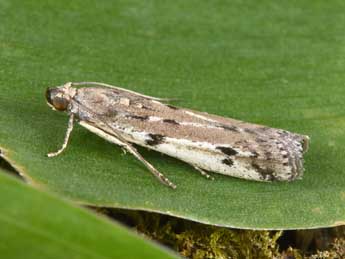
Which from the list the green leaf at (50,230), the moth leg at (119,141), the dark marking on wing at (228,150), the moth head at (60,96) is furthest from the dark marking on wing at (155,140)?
the green leaf at (50,230)

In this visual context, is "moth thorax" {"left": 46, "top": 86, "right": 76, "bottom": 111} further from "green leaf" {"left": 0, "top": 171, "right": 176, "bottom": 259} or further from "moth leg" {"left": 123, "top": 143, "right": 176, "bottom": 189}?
"green leaf" {"left": 0, "top": 171, "right": 176, "bottom": 259}

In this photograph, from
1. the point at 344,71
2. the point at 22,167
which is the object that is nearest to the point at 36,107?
the point at 22,167

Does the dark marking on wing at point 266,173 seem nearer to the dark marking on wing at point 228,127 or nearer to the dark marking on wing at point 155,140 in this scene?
the dark marking on wing at point 228,127

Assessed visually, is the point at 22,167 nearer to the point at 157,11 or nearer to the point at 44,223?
the point at 44,223

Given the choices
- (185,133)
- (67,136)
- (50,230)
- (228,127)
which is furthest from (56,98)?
(50,230)

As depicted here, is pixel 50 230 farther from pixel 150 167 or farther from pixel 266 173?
pixel 266 173

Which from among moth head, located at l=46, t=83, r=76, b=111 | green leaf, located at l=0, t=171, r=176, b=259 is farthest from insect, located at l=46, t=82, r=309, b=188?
green leaf, located at l=0, t=171, r=176, b=259
